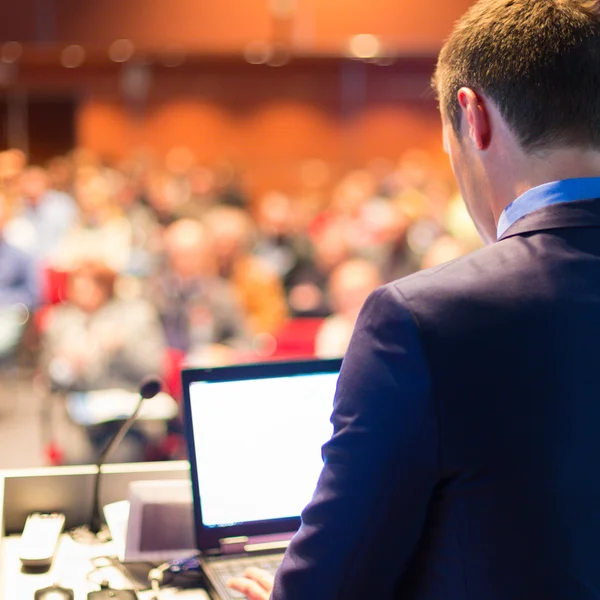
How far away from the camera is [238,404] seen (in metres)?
→ 1.53

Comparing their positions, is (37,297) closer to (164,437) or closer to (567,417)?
(164,437)

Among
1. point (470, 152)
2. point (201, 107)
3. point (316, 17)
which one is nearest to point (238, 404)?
point (470, 152)

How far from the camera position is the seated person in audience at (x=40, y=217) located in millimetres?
7066

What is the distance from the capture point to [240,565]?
4.83 ft

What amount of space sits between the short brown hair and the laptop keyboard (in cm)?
88

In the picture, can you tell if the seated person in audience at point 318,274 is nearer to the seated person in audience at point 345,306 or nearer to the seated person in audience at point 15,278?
the seated person in audience at point 345,306

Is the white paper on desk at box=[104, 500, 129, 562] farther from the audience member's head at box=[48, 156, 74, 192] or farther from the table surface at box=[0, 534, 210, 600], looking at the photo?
the audience member's head at box=[48, 156, 74, 192]

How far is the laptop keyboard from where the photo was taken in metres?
1.44

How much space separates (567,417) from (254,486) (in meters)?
0.79

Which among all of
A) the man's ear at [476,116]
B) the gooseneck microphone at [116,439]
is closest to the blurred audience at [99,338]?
the gooseneck microphone at [116,439]

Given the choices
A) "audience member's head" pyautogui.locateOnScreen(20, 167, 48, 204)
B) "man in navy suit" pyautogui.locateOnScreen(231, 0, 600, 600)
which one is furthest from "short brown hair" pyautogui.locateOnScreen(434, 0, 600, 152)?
"audience member's head" pyautogui.locateOnScreen(20, 167, 48, 204)

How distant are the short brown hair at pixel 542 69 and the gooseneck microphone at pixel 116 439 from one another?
36.2 inches

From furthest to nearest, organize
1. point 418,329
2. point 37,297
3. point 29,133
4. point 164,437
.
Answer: point 29,133, point 37,297, point 164,437, point 418,329

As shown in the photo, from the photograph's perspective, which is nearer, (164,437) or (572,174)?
A: (572,174)
